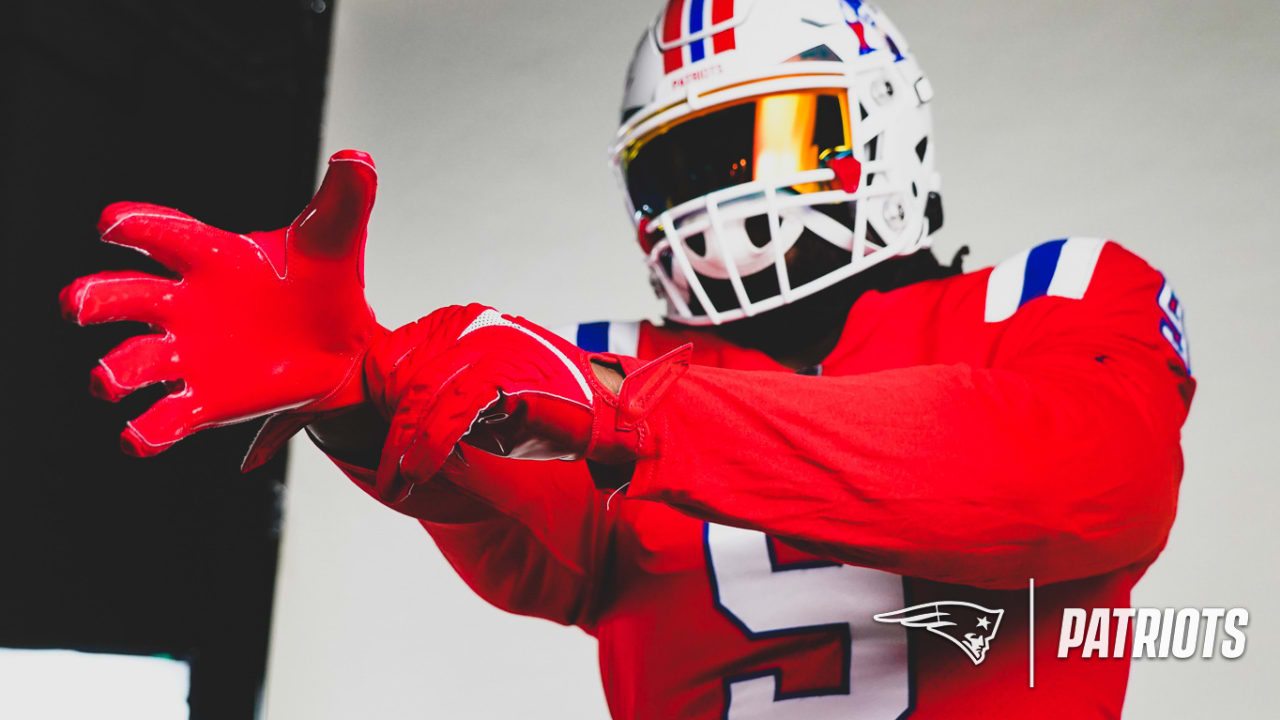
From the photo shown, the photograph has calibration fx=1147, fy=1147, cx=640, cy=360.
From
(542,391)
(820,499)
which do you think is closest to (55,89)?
(542,391)

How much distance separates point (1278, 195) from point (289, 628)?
2032 millimetres

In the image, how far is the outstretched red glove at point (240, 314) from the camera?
0.75 meters

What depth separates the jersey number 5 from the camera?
108 centimetres

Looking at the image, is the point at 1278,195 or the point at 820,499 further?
the point at 1278,195

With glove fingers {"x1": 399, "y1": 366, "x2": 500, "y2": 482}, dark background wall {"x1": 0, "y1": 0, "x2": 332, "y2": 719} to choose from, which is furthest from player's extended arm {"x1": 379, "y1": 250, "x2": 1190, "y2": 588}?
dark background wall {"x1": 0, "y1": 0, "x2": 332, "y2": 719}

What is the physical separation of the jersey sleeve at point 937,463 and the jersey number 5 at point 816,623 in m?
0.20

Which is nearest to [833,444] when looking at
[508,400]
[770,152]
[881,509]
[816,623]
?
[881,509]

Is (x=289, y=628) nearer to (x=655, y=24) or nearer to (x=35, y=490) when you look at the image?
(x=35, y=490)

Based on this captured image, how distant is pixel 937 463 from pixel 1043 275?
0.40 metres

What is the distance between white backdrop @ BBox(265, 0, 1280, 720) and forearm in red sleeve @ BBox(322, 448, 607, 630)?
99 cm

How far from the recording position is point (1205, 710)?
188 centimetres

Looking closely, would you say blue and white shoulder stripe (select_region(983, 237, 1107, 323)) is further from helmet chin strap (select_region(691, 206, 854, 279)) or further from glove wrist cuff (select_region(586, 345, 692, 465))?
glove wrist cuff (select_region(586, 345, 692, 465))

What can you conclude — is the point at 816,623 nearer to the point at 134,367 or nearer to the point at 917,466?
the point at 917,466

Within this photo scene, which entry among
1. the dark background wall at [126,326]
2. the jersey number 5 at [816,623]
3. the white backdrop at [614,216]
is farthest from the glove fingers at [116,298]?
the white backdrop at [614,216]
